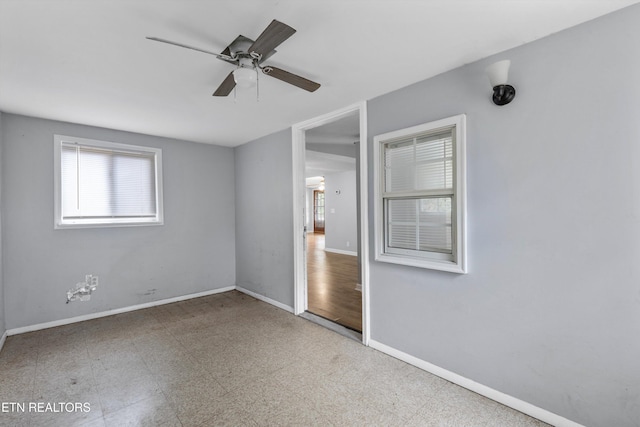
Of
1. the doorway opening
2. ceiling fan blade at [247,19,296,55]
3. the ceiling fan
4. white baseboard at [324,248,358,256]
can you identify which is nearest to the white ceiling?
the ceiling fan

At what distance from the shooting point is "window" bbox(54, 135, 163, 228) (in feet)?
10.9

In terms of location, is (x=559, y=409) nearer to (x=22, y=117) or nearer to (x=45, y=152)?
(x=45, y=152)

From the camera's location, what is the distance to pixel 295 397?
202cm

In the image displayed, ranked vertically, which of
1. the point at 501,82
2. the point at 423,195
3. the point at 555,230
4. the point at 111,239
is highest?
the point at 501,82

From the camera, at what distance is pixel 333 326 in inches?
126

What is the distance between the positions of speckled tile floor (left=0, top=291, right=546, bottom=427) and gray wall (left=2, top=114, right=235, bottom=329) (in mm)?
Result: 460

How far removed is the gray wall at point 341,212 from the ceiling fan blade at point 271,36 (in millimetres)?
6279

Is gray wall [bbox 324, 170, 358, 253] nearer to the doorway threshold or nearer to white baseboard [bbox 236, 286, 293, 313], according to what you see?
white baseboard [bbox 236, 286, 293, 313]

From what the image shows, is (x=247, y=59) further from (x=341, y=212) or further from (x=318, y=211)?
(x=318, y=211)

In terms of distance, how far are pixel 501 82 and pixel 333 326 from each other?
266 cm

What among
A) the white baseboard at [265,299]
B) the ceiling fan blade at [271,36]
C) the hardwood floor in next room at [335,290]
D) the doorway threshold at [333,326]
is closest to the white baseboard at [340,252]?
the hardwood floor in next room at [335,290]

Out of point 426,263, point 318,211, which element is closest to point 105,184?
point 426,263

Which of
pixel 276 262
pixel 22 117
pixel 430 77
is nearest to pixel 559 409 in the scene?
pixel 430 77

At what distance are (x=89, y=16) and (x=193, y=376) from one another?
7.95 ft
